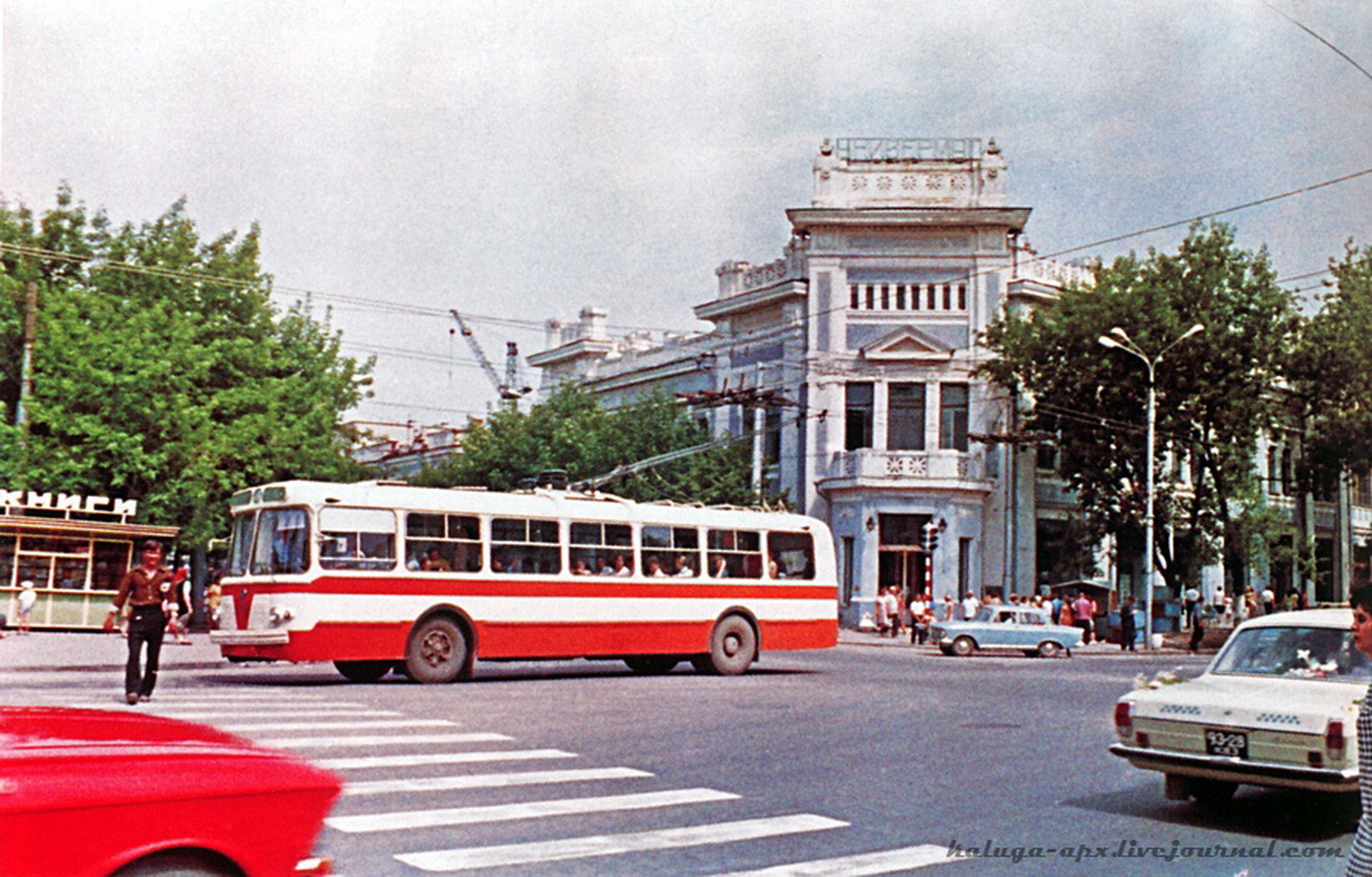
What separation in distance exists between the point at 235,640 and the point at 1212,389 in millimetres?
16153

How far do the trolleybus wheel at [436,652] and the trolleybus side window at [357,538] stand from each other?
0.97 metres

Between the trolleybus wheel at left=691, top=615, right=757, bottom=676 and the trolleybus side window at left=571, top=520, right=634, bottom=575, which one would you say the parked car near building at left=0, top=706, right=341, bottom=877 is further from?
the trolleybus wheel at left=691, top=615, right=757, bottom=676

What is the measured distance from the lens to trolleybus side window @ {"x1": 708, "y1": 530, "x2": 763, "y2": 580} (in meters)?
20.8

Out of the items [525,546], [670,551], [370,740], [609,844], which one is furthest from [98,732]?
[670,551]

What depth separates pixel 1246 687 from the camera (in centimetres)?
884

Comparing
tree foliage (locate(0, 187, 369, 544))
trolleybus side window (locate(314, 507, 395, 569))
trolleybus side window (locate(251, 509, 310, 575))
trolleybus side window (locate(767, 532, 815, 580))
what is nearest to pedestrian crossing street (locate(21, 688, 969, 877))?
trolleybus side window (locate(251, 509, 310, 575))

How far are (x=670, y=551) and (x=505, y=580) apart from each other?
291 cm

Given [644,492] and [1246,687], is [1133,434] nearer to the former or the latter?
[644,492]

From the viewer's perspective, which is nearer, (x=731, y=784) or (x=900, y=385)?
(x=731, y=784)

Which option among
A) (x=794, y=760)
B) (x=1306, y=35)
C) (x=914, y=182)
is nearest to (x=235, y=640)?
(x=794, y=760)

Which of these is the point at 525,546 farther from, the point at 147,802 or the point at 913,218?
the point at 913,218

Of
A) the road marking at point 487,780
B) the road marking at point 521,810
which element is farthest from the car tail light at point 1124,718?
the road marking at point 487,780

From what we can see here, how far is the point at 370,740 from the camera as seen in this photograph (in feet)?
36.8

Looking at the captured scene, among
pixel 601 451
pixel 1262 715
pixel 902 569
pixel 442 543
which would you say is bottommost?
pixel 1262 715
